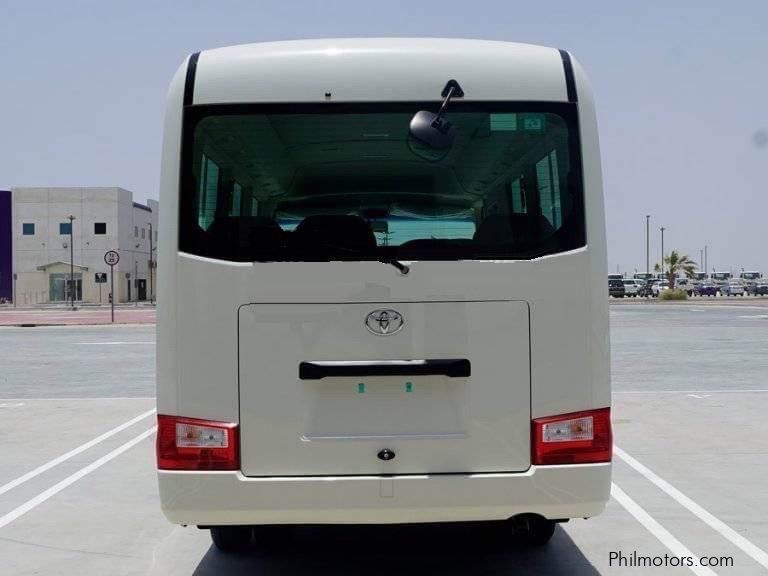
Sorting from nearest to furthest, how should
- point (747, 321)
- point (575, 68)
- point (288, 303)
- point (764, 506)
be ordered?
point (288, 303)
point (575, 68)
point (764, 506)
point (747, 321)

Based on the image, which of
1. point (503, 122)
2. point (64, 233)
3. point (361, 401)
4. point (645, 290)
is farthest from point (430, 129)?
point (64, 233)

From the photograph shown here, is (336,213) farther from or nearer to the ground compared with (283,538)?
farther from the ground

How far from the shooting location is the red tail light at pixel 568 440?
4914 mm

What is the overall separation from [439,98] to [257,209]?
1102 mm

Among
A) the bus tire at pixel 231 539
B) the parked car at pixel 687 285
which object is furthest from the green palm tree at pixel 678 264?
the bus tire at pixel 231 539

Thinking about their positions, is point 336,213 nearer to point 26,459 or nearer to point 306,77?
point 306,77

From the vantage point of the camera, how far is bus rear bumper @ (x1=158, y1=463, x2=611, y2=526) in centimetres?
484

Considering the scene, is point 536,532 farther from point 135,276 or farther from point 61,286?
point 135,276

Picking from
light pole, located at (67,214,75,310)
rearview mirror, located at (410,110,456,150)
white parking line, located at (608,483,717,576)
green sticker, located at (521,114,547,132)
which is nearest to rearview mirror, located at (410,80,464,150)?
rearview mirror, located at (410,110,456,150)

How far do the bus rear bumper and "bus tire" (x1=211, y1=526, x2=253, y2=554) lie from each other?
145 cm

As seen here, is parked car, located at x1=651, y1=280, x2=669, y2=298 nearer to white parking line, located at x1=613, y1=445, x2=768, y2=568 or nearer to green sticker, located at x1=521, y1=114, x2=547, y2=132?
white parking line, located at x1=613, y1=445, x2=768, y2=568

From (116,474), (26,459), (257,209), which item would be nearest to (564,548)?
(257,209)

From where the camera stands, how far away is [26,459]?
399 inches

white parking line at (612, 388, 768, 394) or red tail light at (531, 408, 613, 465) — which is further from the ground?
red tail light at (531, 408, 613, 465)
